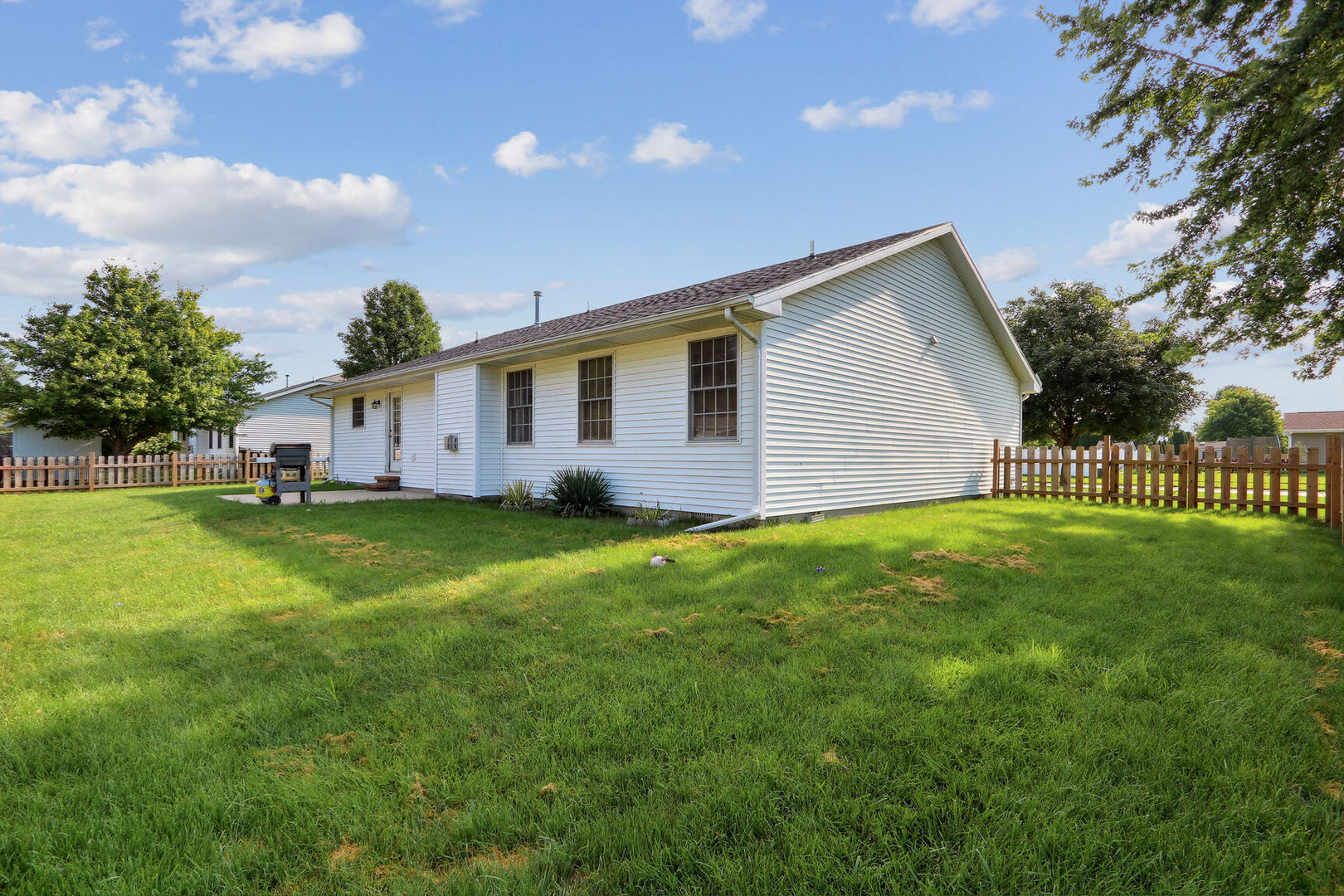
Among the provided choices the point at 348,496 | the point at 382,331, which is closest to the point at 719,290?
the point at 348,496

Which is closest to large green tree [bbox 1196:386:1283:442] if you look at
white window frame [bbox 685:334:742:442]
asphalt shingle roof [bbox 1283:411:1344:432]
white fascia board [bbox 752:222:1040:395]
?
asphalt shingle roof [bbox 1283:411:1344:432]

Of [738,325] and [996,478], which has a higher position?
[738,325]

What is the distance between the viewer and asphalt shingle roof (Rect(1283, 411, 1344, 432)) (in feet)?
135

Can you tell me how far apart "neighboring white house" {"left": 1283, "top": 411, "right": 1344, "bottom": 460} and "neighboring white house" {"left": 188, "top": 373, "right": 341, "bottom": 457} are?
61182mm

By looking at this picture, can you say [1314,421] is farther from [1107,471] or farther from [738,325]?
[738,325]

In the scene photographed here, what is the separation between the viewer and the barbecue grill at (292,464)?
39.5 feet

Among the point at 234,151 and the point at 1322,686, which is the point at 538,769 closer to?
the point at 1322,686

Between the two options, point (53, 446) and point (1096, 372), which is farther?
point (53, 446)

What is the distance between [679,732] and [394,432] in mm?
16066

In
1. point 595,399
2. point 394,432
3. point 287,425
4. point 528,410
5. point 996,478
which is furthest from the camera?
point 287,425

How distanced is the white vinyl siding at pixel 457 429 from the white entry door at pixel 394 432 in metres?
3.28

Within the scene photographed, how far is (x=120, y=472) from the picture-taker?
18.3m

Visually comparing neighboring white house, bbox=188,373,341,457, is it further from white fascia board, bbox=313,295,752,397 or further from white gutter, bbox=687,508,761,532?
white gutter, bbox=687,508,761,532

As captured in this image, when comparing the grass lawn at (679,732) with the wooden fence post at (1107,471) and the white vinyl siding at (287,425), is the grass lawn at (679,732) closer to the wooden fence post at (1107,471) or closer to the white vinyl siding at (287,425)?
the wooden fence post at (1107,471)
